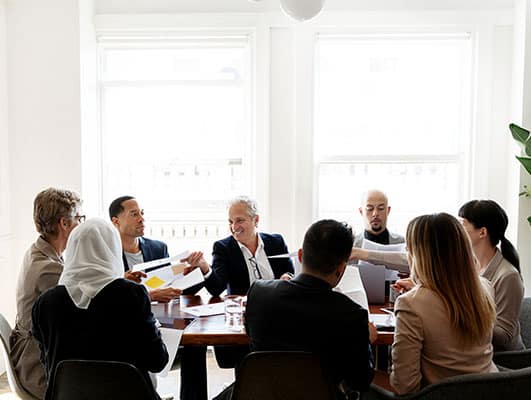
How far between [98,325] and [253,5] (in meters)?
2.81

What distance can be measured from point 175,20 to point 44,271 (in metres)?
2.39

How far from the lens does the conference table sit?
76.1 inches

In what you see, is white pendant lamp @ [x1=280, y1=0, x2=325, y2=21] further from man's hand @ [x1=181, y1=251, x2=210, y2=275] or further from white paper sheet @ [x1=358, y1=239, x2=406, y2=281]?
man's hand @ [x1=181, y1=251, x2=210, y2=275]

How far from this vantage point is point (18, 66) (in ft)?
11.8

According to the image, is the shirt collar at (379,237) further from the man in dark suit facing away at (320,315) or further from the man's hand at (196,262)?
the man in dark suit facing away at (320,315)

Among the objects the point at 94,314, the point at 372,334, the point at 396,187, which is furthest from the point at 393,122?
the point at 94,314

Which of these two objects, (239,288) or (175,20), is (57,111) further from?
(239,288)

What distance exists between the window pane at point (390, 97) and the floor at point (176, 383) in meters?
1.79

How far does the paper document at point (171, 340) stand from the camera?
189 centimetres

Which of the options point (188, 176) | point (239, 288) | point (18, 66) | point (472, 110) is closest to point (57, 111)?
point (18, 66)

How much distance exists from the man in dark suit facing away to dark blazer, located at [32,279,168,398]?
A: 0.38 metres

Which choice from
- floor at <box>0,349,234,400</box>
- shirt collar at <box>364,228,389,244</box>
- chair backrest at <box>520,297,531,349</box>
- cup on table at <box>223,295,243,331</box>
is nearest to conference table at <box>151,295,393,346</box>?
cup on table at <box>223,295,243,331</box>

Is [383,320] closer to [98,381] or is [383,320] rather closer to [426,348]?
[426,348]

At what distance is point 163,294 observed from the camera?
7.44 feet
